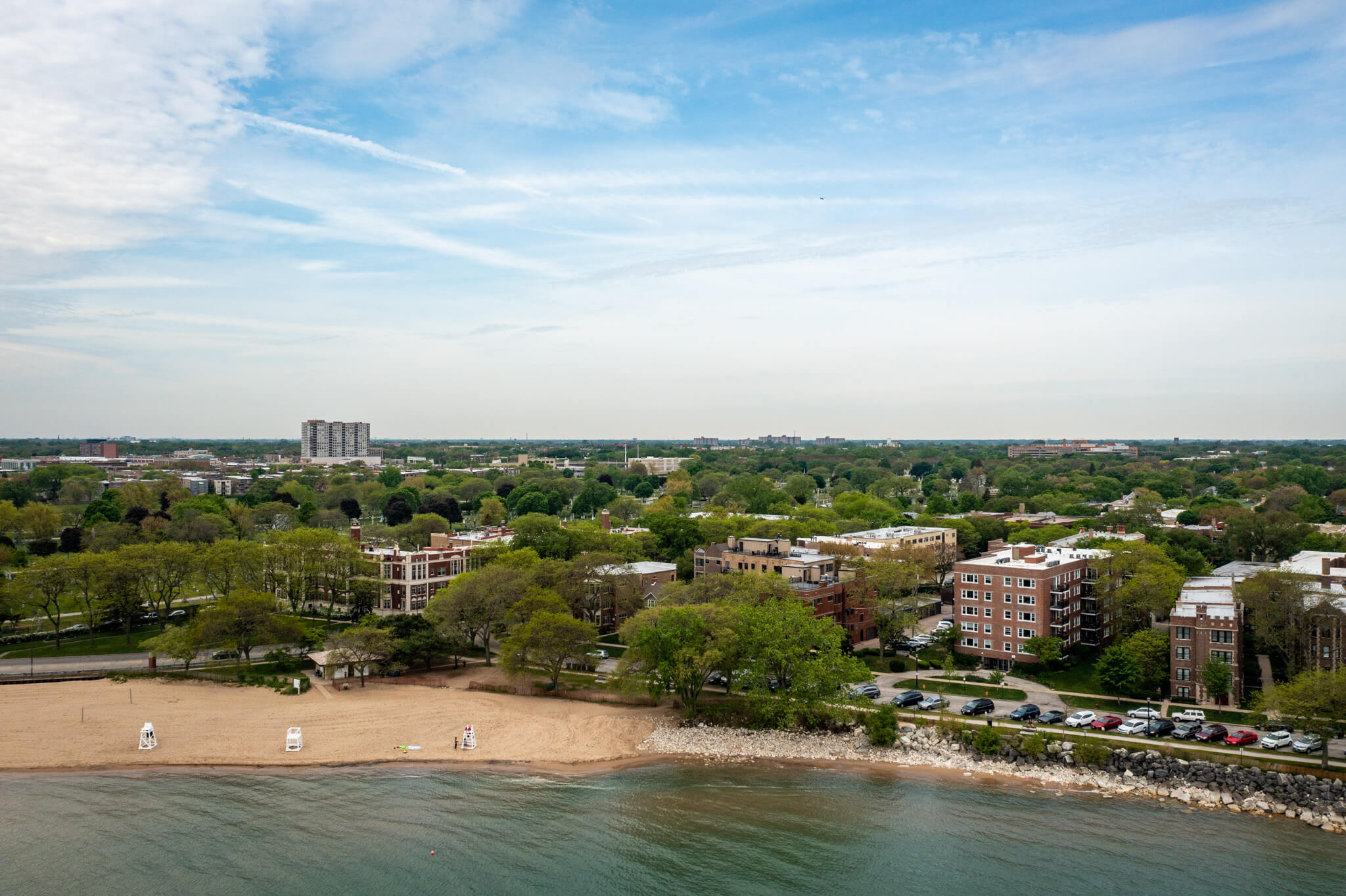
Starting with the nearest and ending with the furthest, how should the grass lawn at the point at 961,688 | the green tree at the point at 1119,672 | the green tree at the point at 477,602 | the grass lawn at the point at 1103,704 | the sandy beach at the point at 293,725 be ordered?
the sandy beach at the point at 293,725
the grass lawn at the point at 1103,704
the green tree at the point at 1119,672
the grass lawn at the point at 961,688
the green tree at the point at 477,602

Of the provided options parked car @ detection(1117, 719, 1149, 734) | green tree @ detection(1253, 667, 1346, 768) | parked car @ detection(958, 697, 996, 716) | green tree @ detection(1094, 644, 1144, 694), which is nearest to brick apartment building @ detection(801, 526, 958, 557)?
green tree @ detection(1094, 644, 1144, 694)

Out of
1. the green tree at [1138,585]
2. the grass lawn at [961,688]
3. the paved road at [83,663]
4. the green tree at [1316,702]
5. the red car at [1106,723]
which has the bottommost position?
the paved road at [83,663]

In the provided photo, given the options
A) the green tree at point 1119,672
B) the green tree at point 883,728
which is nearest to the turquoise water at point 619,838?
the green tree at point 883,728

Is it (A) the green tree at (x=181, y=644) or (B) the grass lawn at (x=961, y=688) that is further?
(A) the green tree at (x=181, y=644)

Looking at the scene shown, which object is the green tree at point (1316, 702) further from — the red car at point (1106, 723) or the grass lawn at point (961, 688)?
the grass lawn at point (961, 688)

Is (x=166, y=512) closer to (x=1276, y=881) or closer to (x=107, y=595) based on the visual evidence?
(x=107, y=595)
